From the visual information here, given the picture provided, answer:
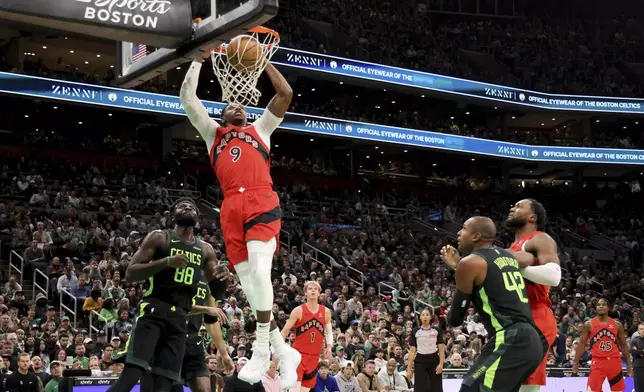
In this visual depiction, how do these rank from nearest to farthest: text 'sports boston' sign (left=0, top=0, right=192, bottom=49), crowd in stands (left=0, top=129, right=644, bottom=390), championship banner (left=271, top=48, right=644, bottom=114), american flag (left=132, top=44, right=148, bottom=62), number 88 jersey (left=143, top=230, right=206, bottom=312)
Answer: text 'sports boston' sign (left=0, top=0, right=192, bottom=49)
number 88 jersey (left=143, top=230, right=206, bottom=312)
american flag (left=132, top=44, right=148, bottom=62)
crowd in stands (left=0, top=129, right=644, bottom=390)
championship banner (left=271, top=48, right=644, bottom=114)

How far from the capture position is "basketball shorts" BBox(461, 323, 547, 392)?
734 cm

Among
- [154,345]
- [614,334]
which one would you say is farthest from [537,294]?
[614,334]

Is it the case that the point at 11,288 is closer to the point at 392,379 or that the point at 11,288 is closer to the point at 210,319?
the point at 392,379

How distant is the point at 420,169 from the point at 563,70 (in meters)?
9.39

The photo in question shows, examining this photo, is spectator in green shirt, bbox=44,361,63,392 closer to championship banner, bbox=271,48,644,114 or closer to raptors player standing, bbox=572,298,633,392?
raptors player standing, bbox=572,298,633,392

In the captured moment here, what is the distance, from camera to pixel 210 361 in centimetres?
1575

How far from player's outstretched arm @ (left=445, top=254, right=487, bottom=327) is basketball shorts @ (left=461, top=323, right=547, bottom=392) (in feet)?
1.33

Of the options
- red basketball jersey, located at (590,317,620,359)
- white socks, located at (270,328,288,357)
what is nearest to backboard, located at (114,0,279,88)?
white socks, located at (270,328,288,357)

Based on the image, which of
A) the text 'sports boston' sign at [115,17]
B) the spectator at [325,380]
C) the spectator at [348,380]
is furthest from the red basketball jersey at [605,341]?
the text 'sports boston' sign at [115,17]

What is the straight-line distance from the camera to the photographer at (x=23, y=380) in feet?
45.0

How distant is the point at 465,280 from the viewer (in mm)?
7367

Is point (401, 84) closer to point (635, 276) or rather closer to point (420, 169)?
point (420, 169)

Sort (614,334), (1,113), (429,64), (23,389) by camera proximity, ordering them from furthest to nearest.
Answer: (429,64) < (1,113) < (614,334) < (23,389)

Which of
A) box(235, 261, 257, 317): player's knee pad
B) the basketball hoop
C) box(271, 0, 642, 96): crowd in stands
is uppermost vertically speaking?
box(271, 0, 642, 96): crowd in stands
